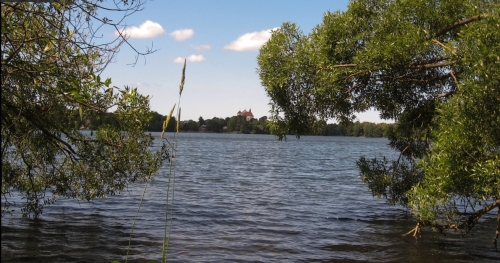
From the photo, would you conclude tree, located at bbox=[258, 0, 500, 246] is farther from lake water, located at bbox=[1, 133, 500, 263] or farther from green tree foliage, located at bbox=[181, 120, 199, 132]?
green tree foliage, located at bbox=[181, 120, 199, 132]

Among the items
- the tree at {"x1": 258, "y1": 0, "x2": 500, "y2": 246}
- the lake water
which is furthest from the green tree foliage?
the lake water

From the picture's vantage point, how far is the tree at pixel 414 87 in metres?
8.66

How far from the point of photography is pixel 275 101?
14.0 metres

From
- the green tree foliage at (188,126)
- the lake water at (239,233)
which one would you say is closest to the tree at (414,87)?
the lake water at (239,233)

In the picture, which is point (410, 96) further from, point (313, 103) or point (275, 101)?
point (275, 101)

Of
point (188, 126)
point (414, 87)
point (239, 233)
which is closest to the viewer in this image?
point (414, 87)

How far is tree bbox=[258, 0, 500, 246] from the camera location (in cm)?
866

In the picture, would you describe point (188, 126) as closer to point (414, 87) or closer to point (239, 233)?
point (239, 233)

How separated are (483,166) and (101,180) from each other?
9.08 meters

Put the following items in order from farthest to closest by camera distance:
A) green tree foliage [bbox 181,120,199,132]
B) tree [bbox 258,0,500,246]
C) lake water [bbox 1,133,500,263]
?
lake water [bbox 1,133,500,263] < green tree foliage [bbox 181,120,199,132] < tree [bbox 258,0,500,246]

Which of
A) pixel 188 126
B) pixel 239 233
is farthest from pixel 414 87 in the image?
pixel 188 126

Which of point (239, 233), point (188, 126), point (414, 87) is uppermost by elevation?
point (414, 87)

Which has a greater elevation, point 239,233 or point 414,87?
point 414,87

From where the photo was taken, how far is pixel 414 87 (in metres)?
13.4
